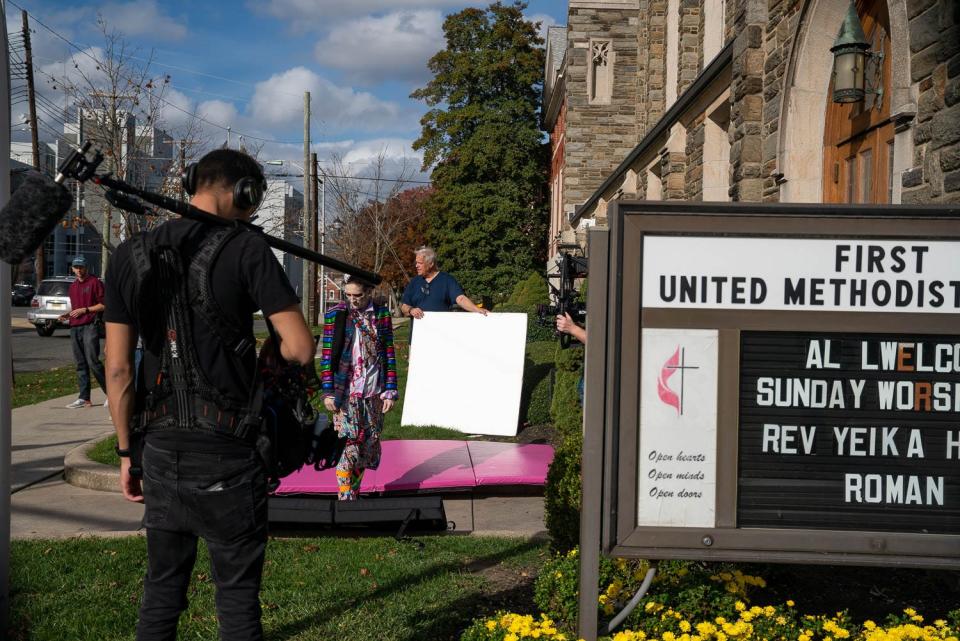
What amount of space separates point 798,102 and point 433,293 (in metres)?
4.58

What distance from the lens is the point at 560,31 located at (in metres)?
41.1

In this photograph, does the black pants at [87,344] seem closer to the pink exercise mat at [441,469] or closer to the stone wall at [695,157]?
the pink exercise mat at [441,469]

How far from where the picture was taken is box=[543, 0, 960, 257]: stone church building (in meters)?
5.48

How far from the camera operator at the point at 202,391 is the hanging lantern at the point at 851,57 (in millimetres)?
4975

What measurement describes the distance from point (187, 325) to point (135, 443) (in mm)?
481

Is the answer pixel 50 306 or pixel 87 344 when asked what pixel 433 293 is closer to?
pixel 87 344

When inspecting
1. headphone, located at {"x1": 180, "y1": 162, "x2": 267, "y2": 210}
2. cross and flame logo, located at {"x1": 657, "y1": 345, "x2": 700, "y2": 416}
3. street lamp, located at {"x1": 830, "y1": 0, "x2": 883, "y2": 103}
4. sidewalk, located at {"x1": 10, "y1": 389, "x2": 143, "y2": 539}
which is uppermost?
street lamp, located at {"x1": 830, "y1": 0, "x2": 883, "y2": 103}

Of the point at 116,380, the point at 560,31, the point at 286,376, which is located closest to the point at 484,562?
the point at 286,376

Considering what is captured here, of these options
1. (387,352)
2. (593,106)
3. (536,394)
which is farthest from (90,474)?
(593,106)

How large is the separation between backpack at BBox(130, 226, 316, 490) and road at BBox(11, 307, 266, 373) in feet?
44.6

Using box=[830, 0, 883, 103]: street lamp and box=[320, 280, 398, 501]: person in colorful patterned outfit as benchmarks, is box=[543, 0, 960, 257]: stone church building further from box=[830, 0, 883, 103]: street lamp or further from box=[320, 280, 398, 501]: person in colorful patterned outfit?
box=[320, 280, 398, 501]: person in colorful patterned outfit

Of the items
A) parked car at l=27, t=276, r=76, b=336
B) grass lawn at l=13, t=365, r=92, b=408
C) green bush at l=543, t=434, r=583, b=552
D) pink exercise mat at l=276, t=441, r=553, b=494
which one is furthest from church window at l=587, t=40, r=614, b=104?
green bush at l=543, t=434, r=583, b=552

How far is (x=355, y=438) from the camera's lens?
20.9ft

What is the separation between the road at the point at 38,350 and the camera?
21.2 m
